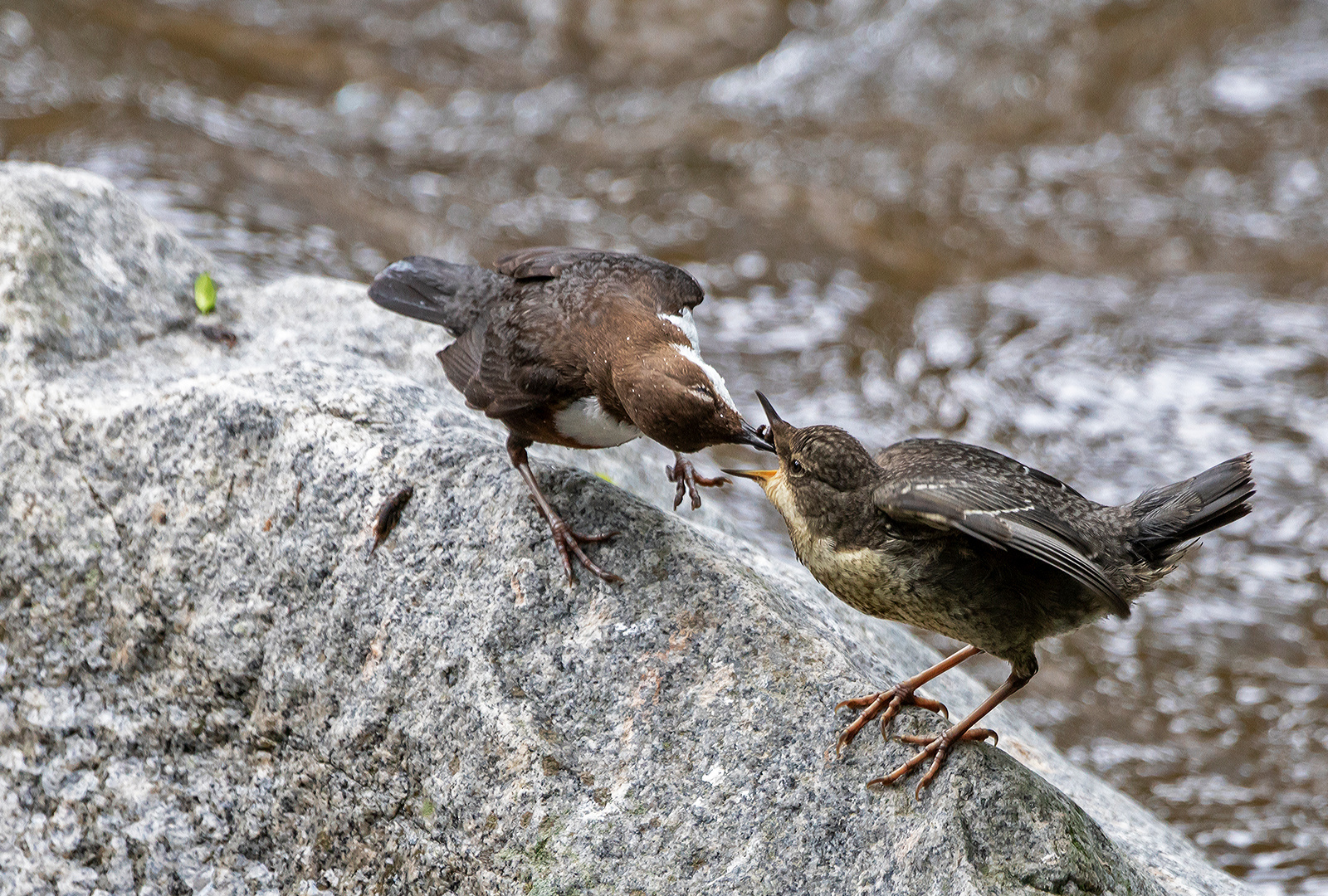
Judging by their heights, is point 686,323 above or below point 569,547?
above

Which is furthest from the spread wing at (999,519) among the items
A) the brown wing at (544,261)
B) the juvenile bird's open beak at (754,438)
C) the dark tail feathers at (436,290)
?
the dark tail feathers at (436,290)

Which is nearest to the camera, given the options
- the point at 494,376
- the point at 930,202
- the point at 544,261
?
the point at 494,376

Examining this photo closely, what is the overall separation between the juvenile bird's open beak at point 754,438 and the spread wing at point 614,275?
490mm

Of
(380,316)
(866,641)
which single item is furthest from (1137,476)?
(380,316)

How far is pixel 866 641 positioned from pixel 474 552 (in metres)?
1.23

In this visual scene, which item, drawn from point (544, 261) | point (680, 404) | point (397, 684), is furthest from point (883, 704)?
point (544, 261)

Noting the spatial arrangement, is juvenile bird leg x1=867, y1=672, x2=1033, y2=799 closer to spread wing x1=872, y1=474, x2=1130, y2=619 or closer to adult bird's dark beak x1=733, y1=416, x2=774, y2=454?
spread wing x1=872, y1=474, x2=1130, y2=619

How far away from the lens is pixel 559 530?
9.83 ft

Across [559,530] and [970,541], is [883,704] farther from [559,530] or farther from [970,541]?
[559,530]

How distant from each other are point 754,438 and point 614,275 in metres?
0.75

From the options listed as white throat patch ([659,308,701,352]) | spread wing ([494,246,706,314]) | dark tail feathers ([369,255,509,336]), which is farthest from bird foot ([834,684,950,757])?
dark tail feathers ([369,255,509,336])

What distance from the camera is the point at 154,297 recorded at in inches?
159

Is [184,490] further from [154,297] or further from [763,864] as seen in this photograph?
[763,864]

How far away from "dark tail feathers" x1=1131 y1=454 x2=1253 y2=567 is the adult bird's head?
39.6 inches
